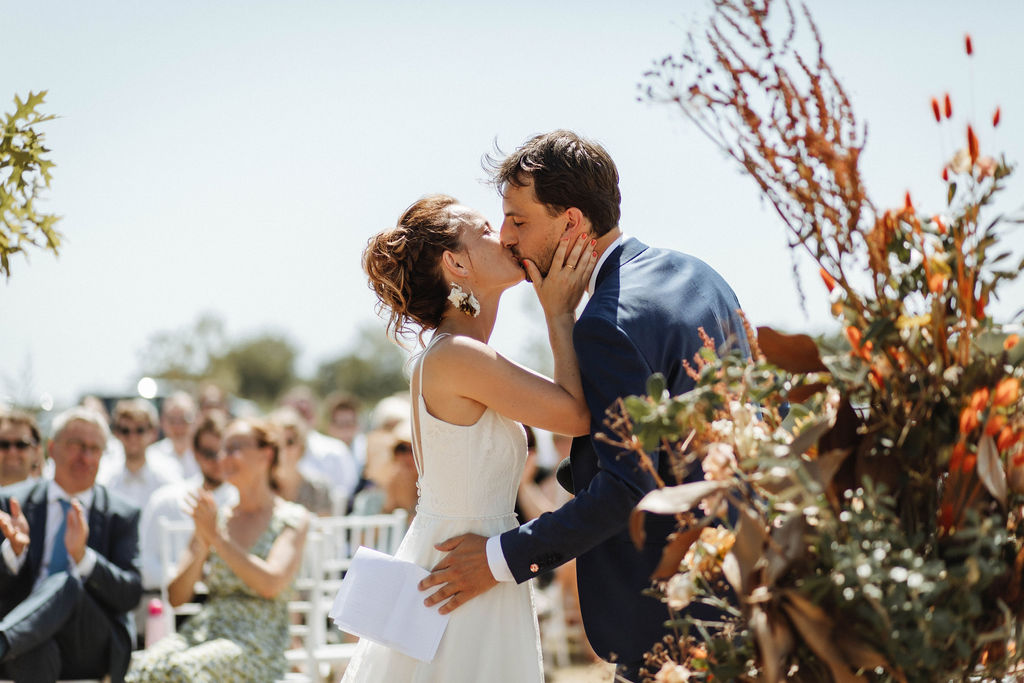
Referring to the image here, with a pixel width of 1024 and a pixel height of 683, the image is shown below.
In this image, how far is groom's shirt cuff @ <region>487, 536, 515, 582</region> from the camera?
2744mm

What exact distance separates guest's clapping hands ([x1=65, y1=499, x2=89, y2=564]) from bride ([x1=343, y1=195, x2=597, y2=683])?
7.92 feet

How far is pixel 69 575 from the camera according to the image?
→ 480 centimetres

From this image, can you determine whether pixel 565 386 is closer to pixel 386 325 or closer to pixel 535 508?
pixel 386 325

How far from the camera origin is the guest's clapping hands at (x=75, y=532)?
4.84 meters

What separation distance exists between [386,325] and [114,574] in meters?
2.53

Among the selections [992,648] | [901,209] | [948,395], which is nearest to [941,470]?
[948,395]

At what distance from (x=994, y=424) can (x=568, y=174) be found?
1722mm

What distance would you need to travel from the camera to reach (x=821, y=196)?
156cm

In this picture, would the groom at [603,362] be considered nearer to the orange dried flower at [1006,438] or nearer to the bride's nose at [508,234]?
the bride's nose at [508,234]

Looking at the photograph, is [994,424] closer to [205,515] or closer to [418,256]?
[418,256]

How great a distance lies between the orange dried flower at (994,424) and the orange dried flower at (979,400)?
2 cm

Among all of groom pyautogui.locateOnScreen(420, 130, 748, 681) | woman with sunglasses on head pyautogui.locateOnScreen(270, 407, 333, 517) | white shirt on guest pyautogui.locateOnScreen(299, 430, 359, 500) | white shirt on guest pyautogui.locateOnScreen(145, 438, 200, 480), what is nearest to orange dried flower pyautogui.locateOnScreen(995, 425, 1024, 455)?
groom pyautogui.locateOnScreen(420, 130, 748, 681)

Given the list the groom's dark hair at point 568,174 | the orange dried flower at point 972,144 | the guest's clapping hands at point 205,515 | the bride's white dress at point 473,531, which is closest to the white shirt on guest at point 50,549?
the guest's clapping hands at point 205,515

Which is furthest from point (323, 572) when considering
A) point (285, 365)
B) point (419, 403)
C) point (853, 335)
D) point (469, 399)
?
point (285, 365)
